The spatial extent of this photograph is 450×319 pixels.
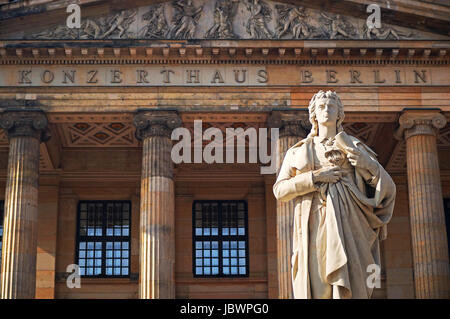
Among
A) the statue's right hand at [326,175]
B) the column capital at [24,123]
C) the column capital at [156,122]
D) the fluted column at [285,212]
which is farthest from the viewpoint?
the column capital at [156,122]

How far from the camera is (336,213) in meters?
8.28

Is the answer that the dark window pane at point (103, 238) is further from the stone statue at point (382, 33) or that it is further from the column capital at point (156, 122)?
the stone statue at point (382, 33)

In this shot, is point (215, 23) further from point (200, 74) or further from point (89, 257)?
point (89, 257)

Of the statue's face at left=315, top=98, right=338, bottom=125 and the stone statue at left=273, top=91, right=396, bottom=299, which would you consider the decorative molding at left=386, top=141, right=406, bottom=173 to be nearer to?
the statue's face at left=315, top=98, right=338, bottom=125

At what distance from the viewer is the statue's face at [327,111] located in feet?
29.3

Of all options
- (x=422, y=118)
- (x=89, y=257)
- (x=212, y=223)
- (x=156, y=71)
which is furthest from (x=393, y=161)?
(x=89, y=257)

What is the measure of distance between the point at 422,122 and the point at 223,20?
7650 mm

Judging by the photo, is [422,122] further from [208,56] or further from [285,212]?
[208,56]

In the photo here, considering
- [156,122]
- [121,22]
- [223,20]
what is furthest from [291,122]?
[121,22]

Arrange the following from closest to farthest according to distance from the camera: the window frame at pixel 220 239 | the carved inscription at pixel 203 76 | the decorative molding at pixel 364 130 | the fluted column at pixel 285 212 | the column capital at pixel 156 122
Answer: the fluted column at pixel 285 212
the column capital at pixel 156 122
the carved inscription at pixel 203 76
the decorative molding at pixel 364 130
the window frame at pixel 220 239

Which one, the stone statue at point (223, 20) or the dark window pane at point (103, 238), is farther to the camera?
the dark window pane at point (103, 238)

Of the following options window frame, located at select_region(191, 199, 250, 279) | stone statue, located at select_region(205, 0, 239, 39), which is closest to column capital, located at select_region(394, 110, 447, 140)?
stone statue, located at select_region(205, 0, 239, 39)

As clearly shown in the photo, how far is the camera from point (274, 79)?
3244 centimetres

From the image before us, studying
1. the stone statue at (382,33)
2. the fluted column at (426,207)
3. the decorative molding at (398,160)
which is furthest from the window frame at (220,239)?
the stone statue at (382,33)
